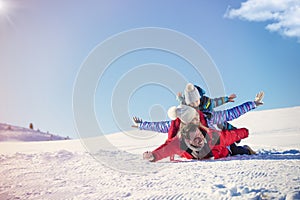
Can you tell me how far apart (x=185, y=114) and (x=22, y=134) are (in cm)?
648

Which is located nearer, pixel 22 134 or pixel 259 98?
pixel 259 98

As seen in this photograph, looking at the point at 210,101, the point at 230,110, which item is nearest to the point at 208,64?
the point at 210,101

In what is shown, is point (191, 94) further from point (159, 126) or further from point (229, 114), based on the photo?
point (159, 126)

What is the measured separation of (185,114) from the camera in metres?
3.98

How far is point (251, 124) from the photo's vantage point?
10.0 meters

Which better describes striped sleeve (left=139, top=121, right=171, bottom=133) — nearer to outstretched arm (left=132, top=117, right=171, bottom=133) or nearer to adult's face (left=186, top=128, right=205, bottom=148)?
outstretched arm (left=132, top=117, right=171, bottom=133)

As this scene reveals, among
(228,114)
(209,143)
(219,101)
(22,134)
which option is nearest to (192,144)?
(209,143)

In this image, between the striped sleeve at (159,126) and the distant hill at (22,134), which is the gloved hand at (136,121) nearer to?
the striped sleeve at (159,126)

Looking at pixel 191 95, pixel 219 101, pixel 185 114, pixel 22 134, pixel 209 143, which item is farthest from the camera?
pixel 22 134

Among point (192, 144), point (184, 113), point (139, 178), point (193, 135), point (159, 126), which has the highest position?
point (184, 113)

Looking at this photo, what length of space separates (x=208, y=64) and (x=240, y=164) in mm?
2307

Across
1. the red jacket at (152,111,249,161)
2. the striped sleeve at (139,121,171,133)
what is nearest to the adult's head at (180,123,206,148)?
the red jacket at (152,111,249,161)

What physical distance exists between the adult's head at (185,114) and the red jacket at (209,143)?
182 millimetres

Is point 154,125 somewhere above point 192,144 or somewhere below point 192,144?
above
